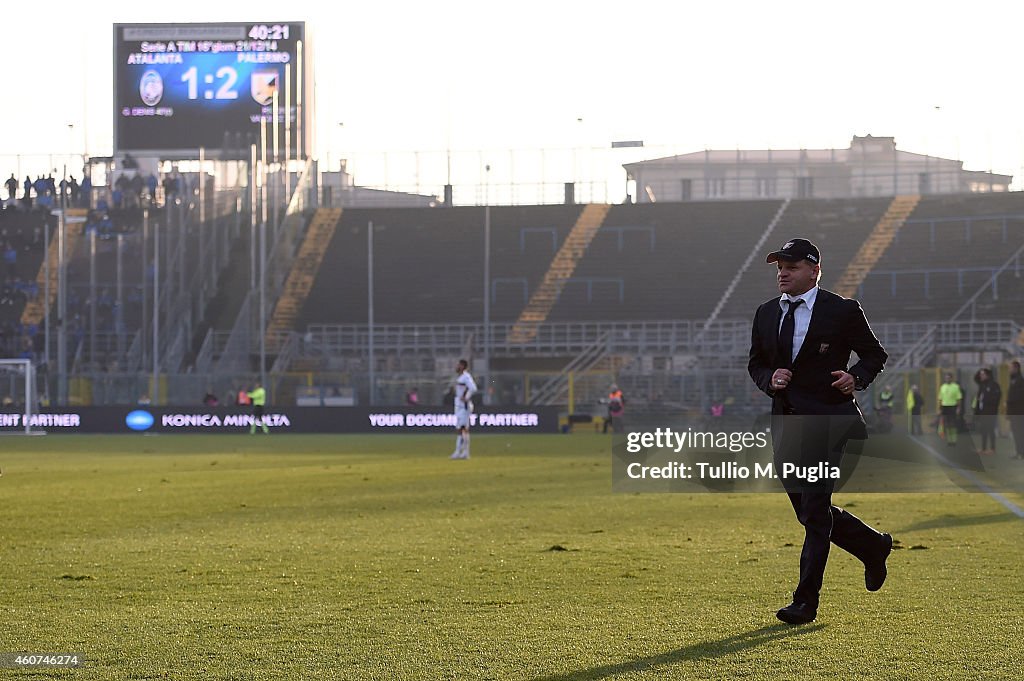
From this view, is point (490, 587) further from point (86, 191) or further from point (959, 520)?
point (86, 191)

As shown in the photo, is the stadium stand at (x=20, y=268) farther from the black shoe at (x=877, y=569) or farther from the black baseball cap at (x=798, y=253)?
the black baseball cap at (x=798, y=253)

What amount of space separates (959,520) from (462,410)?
53.1 ft

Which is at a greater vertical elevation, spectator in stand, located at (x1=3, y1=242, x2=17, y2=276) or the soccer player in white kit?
spectator in stand, located at (x1=3, y1=242, x2=17, y2=276)

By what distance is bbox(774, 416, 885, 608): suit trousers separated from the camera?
783 centimetres

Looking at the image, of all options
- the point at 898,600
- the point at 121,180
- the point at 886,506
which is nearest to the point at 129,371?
the point at 121,180

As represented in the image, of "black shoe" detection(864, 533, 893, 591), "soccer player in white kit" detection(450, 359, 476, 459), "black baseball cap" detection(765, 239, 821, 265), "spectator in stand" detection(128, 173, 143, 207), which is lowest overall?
"soccer player in white kit" detection(450, 359, 476, 459)

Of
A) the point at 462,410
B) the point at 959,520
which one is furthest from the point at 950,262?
the point at 959,520

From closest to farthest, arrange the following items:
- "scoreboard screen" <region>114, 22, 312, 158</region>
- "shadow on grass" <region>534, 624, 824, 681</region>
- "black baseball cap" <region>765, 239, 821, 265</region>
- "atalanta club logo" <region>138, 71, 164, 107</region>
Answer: "shadow on grass" <region>534, 624, 824, 681</region> < "black baseball cap" <region>765, 239, 821, 265</region> < "scoreboard screen" <region>114, 22, 312, 158</region> < "atalanta club logo" <region>138, 71, 164, 107</region>

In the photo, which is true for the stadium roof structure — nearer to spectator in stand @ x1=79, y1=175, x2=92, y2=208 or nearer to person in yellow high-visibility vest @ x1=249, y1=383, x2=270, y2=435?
spectator in stand @ x1=79, y1=175, x2=92, y2=208

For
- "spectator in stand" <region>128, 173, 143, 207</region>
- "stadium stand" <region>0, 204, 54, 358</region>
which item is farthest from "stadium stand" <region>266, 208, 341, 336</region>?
"stadium stand" <region>0, 204, 54, 358</region>

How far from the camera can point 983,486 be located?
19.7m

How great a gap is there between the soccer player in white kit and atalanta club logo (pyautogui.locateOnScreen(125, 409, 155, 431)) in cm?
1938

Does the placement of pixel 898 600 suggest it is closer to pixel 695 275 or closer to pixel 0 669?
pixel 0 669

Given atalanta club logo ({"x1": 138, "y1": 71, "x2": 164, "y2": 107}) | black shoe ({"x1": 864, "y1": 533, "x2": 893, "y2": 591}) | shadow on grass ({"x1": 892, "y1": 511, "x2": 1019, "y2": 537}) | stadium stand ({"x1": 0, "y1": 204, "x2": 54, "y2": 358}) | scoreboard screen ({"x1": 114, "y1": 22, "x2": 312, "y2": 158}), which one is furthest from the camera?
atalanta club logo ({"x1": 138, "y1": 71, "x2": 164, "y2": 107})
